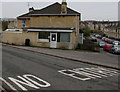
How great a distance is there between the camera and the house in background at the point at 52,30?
1135 inches

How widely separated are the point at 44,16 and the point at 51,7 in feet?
9.60

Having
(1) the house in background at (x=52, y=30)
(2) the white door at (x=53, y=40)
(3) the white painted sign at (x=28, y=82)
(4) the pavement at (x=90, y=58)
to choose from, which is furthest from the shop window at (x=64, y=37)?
(3) the white painted sign at (x=28, y=82)

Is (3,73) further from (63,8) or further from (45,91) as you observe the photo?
(63,8)

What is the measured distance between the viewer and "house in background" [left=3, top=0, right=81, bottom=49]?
94.6 ft

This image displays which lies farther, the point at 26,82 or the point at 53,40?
the point at 53,40

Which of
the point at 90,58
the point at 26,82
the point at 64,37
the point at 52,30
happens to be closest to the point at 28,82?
the point at 26,82

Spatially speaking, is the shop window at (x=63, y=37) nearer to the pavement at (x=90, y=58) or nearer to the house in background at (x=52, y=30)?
the house in background at (x=52, y=30)

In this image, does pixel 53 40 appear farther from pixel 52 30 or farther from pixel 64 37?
pixel 64 37

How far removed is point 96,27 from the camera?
572 feet

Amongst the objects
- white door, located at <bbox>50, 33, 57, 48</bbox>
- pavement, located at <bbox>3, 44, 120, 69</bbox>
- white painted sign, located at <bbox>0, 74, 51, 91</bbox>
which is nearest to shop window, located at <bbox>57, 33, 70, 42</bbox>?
white door, located at <bbox>50, 33, 57, 48</bbox>

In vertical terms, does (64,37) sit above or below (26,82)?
above

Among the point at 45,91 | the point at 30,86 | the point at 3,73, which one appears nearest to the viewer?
the point at 45,91

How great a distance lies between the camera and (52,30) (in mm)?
29141

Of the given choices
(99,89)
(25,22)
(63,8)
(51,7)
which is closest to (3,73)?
(99,89)
